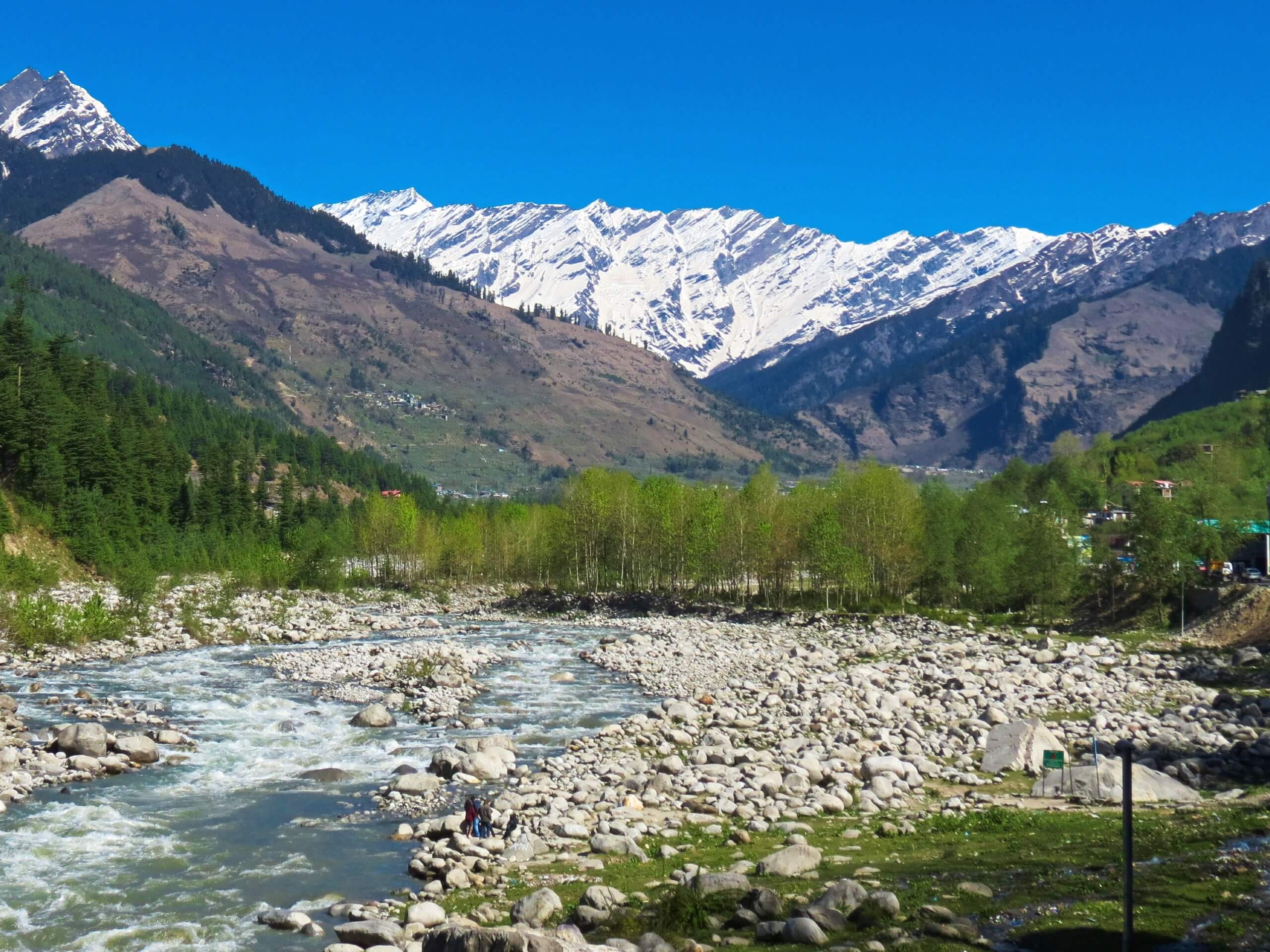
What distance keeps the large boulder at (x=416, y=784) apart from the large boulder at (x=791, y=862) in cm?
1257

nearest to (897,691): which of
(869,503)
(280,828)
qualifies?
(280,828)

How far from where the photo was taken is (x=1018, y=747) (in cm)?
3534

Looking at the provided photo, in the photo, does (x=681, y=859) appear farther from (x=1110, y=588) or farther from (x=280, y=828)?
(x=1110, y=588)

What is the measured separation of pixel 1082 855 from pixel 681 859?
861cm

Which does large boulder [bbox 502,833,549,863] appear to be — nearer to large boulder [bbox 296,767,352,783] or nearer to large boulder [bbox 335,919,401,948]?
large boulder [bbox 335,919,401,948]

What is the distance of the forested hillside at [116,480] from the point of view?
3765 inches

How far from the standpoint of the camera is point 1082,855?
75.5 feet

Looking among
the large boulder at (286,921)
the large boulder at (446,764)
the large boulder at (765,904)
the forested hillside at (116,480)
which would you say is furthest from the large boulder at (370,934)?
the forested hillside at (116,480)

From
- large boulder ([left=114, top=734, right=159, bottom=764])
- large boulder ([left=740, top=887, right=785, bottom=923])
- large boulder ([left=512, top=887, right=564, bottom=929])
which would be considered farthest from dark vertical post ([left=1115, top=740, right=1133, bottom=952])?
large boulder ([left=114, top=734, right=159, bottom=764])

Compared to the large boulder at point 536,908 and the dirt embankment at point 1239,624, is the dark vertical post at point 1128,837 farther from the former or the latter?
the dirt embankment at point 1239,624

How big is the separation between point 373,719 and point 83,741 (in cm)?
1076

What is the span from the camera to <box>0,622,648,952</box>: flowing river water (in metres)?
22.3

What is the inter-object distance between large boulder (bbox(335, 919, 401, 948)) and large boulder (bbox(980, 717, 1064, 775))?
69.4 feet

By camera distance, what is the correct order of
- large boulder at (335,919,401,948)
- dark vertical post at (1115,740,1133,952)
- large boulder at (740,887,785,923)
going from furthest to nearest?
1. large boulder at (335,919,401,948)
2. large boulder at (740,887,785,923)
3. dark vertical post at (1115,740,1133,952)
